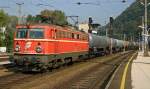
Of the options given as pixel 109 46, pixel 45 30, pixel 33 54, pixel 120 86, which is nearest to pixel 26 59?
pixel 33 54

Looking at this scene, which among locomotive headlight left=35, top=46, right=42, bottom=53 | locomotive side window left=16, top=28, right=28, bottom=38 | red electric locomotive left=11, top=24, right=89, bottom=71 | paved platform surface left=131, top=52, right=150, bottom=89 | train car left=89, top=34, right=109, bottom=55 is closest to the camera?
paved platform surface left=131, top=52, right=150, bottom=89

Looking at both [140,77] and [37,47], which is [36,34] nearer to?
[37,47]

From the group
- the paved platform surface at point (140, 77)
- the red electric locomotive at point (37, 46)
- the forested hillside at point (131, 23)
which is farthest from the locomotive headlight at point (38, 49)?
the forested hillside at point (131, 23)

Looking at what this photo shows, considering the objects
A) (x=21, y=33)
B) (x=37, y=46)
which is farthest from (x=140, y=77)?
(x=21, y=33)

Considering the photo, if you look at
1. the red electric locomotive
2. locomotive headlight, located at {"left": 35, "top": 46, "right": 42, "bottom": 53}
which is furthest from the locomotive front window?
locomotive headlight, located at {"left": 35, "top": 46, "right": 42, "bottom": 53}

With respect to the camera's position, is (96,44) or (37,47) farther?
(96,44)

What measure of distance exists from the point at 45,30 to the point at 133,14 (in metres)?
153

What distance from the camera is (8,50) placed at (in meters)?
77.9

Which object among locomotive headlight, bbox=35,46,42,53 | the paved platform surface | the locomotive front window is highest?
the locomotive front window

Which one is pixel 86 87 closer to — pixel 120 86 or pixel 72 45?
pixel 120 86

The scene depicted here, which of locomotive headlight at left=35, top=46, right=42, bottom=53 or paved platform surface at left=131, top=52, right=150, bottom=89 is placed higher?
locomotive headlight at left=35, top=46, right=42, bottom=53

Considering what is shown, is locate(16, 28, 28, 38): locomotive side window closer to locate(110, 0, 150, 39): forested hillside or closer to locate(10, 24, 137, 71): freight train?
locate(10, 24, 137, 71): freight train

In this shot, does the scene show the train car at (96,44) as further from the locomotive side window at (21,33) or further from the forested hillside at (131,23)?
the forested hillside at (131,23)

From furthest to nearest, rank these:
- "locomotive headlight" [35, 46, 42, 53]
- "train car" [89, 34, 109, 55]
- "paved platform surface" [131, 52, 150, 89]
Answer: "train car" [89, 34, 109, 55] < "locomotive headlight" [35, 46, 42, 53] < "paved platform surface" [131, 52, 150, 89]
